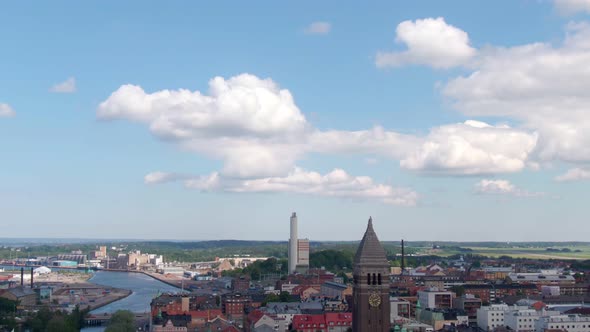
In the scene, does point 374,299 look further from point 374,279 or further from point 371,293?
point 374,279

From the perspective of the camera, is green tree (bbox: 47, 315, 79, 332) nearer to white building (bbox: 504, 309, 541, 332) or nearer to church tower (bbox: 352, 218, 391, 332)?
white building (bbox: 504, 309, 541, 332)

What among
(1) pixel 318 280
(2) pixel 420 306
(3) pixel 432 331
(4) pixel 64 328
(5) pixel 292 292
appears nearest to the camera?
(3) pixel 432 331

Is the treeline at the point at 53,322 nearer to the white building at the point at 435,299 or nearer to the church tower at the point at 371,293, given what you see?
the white building at the point at 435,299

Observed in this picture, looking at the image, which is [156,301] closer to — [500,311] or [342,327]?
[342,327]

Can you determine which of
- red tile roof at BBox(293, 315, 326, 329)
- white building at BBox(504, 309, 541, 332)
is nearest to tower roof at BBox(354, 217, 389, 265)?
red tile roof at BBox(293, 315, 326, 329)

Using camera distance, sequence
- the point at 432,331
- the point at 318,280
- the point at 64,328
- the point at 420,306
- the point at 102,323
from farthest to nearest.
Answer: the point at 318,280 → the point at 102,323 → the point at 420,306 → the point at 64,328 → the point at 432,331

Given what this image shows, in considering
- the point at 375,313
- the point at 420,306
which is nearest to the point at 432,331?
the point at 420,306

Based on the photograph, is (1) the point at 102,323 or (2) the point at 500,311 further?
(1) the point at 102,323
